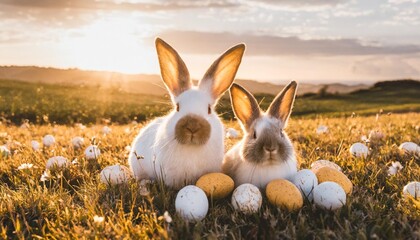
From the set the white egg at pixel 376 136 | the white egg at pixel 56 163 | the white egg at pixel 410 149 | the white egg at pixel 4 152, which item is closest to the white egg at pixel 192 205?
the white egg at pixel 56 163

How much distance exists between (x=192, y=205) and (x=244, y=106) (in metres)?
1.65

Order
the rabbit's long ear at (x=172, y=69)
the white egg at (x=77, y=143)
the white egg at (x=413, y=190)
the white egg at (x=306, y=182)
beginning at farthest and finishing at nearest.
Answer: the white egg at (x=77, y=143) → the rabbit's long ear at (x=172, y=69) → the white egg at (x=306, y=182) → the white egg at (x=413, y=190)

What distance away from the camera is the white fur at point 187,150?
4.54 metres

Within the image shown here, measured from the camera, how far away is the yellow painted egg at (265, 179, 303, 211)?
13.1 feet

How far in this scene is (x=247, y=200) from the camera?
3.94m

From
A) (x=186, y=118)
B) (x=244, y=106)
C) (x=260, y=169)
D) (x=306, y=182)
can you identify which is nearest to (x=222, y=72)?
(x=244, y=106)

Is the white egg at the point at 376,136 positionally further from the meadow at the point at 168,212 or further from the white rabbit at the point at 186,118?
the white rabbit at the point at 186,118

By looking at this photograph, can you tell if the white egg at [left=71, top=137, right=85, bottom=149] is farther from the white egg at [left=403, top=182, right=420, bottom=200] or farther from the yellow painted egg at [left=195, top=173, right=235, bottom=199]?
the white egg at [left=403, top=182, right=420, bottom=200]

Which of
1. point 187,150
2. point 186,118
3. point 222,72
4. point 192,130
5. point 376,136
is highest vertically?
point 222,72

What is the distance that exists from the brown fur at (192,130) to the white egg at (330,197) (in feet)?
3.86

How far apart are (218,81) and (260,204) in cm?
147

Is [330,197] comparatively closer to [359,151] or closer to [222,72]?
[222,72]

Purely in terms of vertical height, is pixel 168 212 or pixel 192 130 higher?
pixel 192 130

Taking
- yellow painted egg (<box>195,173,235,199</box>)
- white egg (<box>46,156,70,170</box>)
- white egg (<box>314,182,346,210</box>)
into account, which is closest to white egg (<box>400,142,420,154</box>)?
white egg (<box>314,182,346,210</box>)
